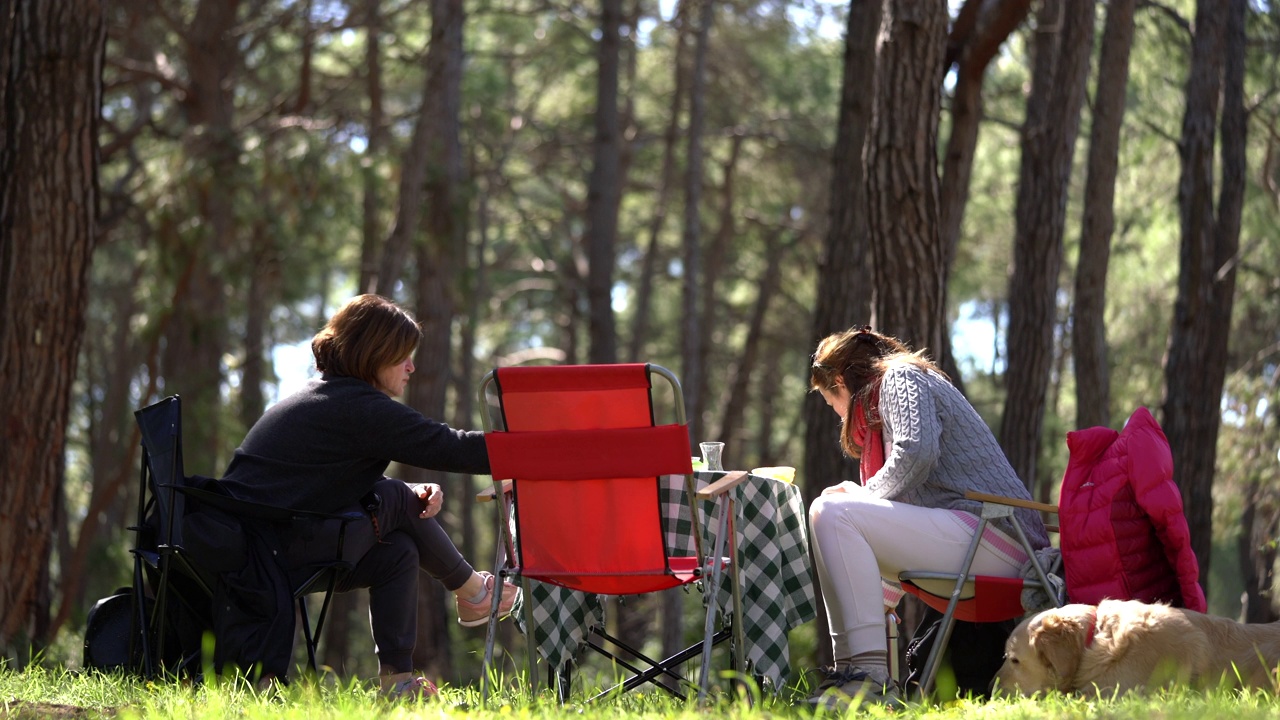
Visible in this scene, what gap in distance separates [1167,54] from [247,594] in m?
10.8

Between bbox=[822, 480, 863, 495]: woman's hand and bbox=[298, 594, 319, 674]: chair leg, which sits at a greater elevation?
bbox=[822, 480, 863, 495]: woman's hand

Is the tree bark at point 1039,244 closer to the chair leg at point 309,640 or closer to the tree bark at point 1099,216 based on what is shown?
the tree bark at point 1099,216

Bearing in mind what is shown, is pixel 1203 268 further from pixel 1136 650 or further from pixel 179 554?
pixel 179 554

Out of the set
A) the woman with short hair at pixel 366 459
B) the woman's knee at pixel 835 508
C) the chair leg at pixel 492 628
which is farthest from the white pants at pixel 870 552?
the woman with short hair at pixel 366 459

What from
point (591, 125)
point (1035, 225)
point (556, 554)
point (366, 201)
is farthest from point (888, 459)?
point (591, 125)

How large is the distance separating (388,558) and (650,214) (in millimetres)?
16382

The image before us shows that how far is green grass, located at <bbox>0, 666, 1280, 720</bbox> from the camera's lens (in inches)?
108

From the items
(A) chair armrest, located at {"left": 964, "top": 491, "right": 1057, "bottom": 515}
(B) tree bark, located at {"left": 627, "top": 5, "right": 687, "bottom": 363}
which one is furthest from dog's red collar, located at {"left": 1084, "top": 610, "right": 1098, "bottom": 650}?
(B) tree bark, located at {"left": 627, "top": 5, "right": 687, "bottom": 363}

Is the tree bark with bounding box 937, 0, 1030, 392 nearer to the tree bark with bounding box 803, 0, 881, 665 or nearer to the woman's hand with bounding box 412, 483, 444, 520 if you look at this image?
the tree bark with bounding box 803, 0, 881, 665

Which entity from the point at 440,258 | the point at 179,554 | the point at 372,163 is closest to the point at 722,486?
the point at 179,554

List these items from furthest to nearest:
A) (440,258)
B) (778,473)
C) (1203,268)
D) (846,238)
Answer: (440,258), (1203,268), (846,238), (778,473)

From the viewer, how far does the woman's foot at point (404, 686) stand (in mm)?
3518

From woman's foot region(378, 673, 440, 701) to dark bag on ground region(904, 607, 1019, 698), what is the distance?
1427 millimetres

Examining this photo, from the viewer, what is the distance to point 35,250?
5852 millimetres
